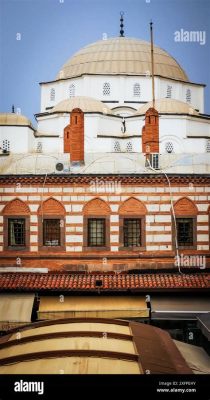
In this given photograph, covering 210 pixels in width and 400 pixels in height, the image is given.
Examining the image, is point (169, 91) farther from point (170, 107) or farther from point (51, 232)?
point (51, 232)

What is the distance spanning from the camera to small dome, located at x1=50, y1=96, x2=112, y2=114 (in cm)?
2788

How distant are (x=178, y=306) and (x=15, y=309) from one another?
10.8 ft

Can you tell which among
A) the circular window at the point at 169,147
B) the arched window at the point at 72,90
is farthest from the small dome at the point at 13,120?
the circular window at the point at 169,147

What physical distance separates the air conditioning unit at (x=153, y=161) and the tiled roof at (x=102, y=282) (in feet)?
15.3

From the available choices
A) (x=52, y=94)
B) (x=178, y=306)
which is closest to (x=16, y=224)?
(x=178, y=306)

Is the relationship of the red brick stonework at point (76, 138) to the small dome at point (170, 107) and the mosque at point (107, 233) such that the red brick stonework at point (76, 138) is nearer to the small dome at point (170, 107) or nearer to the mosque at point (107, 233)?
the mosque at point (107, 233)

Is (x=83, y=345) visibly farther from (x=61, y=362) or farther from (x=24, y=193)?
(x=24, y=193)

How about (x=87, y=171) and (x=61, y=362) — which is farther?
(x=87, y=171)

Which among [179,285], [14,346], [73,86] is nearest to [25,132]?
[73,86]

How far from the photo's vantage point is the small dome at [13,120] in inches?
1061

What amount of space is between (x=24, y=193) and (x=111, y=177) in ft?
7.82

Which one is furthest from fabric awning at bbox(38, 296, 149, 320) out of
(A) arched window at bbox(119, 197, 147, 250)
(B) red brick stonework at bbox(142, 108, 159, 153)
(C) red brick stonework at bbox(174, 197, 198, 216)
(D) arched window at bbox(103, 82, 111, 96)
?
(D) arched window at bbox(103, 82, 111, 96)

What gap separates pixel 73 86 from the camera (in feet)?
102

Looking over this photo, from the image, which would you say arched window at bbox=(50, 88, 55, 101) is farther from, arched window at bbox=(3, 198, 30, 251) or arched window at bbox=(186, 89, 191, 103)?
arched window at bbox=(3, 198, 30, 251)
